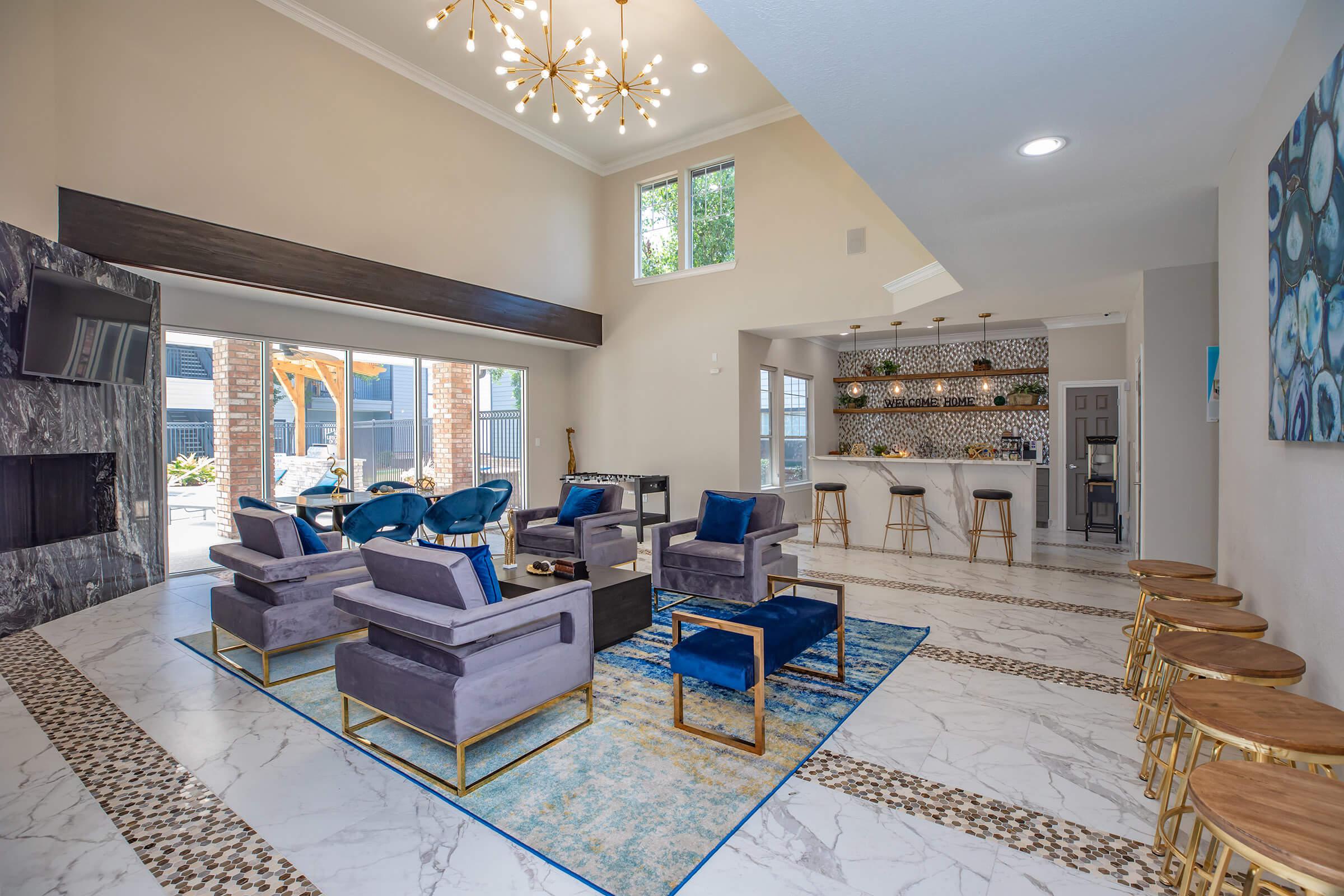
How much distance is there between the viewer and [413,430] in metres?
8.05

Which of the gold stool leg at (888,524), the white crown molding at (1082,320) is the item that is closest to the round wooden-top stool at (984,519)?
the gold stool leg at (888,524)

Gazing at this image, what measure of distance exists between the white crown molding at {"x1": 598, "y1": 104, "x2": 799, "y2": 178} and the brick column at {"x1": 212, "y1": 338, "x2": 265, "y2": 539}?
5.57 metres

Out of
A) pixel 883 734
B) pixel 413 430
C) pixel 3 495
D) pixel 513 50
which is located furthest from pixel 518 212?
pixel 883 734

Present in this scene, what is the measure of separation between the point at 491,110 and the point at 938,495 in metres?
7.24

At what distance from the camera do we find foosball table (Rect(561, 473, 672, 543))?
8.34m

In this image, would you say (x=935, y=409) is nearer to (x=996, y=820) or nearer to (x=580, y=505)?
(x=580, y=505)

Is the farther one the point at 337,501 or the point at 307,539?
the point at 337,501

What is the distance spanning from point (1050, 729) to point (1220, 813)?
6.46ft

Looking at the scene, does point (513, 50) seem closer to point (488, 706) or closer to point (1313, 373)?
point (488, 706)

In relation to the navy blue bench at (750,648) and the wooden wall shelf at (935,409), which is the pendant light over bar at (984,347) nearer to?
the wooden wall shelf at (935,409)

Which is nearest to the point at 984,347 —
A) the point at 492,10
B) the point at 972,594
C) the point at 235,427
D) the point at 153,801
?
the point at 972,594

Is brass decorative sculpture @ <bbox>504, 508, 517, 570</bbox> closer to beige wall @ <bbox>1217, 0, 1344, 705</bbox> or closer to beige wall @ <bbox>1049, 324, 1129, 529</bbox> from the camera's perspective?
beige wall @ <bbox>1217, 0, 1344, 705</bbox>

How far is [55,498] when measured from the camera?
15.7ft

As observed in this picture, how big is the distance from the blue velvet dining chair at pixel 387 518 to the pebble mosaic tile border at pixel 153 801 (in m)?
1.82
